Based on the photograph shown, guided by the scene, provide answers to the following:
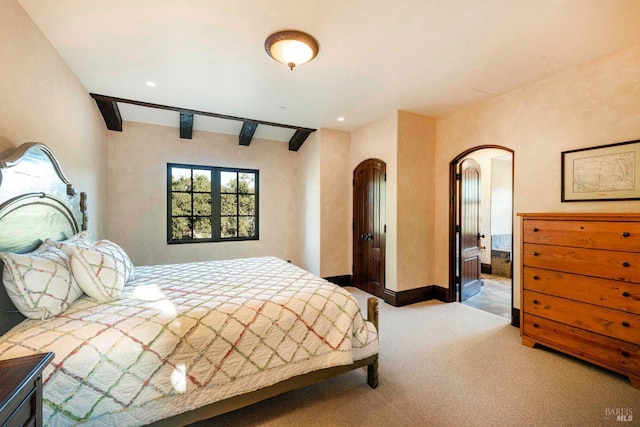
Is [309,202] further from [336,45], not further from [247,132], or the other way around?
[336,45]

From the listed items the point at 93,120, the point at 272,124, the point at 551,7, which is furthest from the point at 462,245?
the point at 93,120

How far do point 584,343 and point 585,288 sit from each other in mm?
465

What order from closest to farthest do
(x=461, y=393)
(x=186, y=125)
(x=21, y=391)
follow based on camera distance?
(x=21, y=391), (x=461, y=393), (x=186, y=125)

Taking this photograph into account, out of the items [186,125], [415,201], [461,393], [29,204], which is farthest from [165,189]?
[461,393]

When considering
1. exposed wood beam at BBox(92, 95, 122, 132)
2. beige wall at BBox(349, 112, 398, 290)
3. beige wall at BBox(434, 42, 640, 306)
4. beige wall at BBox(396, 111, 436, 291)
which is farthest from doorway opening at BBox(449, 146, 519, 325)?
exposed wood beam at BBox(92, 95, 122, 132)

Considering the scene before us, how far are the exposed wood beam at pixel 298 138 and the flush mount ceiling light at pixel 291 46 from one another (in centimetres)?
Answer: 240

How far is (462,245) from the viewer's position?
157 inches

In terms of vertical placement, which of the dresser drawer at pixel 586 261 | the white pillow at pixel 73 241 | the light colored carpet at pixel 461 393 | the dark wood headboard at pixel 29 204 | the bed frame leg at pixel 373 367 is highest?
the dark wood headboard at pixel 29 204

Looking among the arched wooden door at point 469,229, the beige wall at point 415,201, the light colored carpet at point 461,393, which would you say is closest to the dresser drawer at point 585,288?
the light colored carpet at point 461,393

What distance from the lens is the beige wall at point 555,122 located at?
2441 mm

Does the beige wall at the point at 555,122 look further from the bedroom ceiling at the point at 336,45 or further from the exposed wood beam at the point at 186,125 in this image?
the exposed wood beam at the point at 186,125

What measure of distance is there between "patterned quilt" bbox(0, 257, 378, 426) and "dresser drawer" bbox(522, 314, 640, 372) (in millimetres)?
1740

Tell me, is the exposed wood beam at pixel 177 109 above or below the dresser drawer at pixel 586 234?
above

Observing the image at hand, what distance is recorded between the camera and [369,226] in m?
4.44
